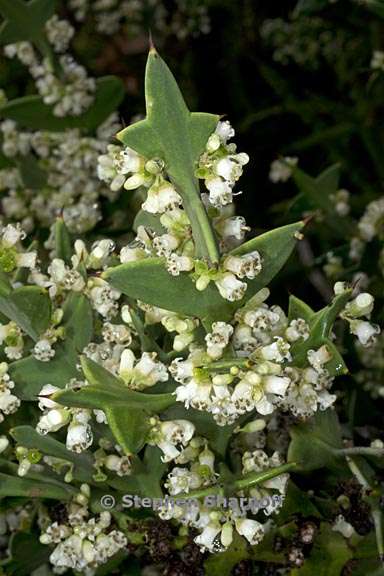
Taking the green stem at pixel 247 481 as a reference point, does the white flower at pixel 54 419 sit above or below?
above

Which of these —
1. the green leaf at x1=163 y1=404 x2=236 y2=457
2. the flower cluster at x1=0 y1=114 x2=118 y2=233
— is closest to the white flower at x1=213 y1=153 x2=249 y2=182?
the green leaf at x1=163 y1=404 x2=236 y2=457

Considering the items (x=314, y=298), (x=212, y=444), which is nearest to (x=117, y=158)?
(x=212, y=444)

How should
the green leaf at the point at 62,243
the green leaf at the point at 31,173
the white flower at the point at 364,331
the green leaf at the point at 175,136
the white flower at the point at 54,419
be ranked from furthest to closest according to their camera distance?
1. the green leaf at the point at 31,173
2. the green leaf at the point at 62,243
3. the white flower at the point at 364,331
4. the white flower at the point at 54,419
5. the green leaf at the point at 175,136

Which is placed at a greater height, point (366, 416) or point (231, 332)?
point (231, 332)

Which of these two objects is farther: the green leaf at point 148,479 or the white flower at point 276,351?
the green leaf at point 148,479

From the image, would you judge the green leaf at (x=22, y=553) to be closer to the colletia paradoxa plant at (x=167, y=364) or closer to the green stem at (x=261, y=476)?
the colletia paradoxa plant at (x=167, y=364)

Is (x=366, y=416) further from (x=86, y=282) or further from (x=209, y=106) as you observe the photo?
(x=209, y=106)

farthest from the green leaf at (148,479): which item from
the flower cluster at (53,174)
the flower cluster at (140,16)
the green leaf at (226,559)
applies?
the flower cluster at (140,16)
